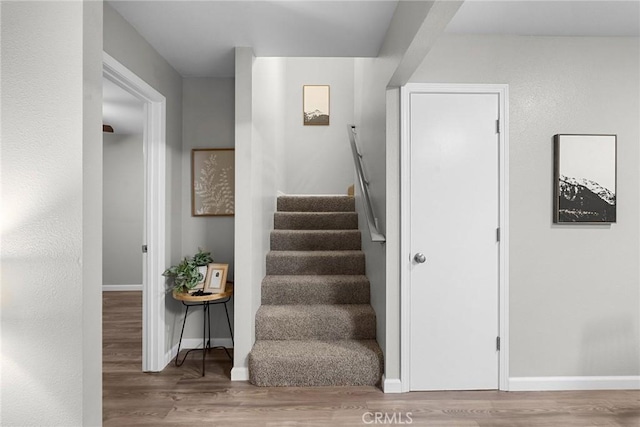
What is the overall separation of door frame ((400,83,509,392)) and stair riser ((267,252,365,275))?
986 mm

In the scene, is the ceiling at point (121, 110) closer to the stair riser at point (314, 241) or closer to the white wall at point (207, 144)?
the white wall at point (207, 144)

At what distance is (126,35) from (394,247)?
7.23 feet

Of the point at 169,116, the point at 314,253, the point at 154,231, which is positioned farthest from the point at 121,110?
the point at 314,253

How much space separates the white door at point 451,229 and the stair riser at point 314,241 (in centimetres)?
131

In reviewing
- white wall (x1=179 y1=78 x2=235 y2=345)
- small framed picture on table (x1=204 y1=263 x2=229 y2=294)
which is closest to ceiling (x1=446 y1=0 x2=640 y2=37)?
white wall (x1=179 y1=78 x2=235 y2=345)

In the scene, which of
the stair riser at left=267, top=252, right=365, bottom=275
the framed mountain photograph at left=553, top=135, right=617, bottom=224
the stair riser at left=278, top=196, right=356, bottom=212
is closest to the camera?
the framed mountain photograph at left=553, top=135, right=617, bottom=224

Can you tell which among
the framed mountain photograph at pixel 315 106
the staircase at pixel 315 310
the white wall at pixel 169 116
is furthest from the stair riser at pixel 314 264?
the framed mountain photograph at pixel 315 106

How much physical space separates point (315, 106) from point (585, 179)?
347cm

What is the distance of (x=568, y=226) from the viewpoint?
257 centimetres

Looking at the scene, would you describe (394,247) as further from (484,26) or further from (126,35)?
(126,35)

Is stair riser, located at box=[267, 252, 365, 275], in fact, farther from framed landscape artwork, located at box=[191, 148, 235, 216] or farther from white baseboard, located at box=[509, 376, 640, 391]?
white baseboard, located at box=[509, 376, 640, 391]

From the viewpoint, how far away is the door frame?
2.49 meters

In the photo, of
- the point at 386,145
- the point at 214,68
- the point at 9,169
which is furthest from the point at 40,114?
the point at 214,68

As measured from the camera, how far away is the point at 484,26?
2.43 meters
